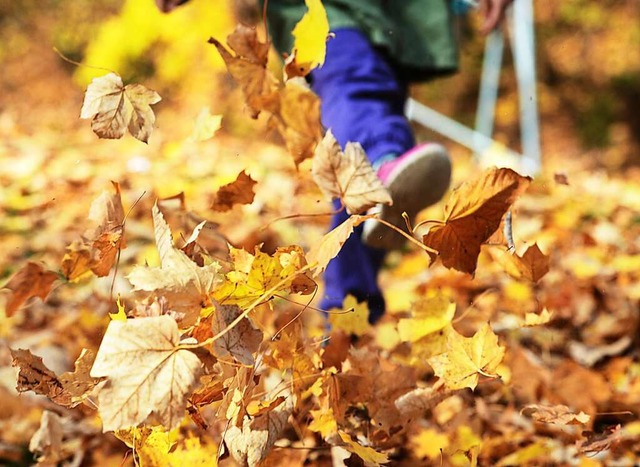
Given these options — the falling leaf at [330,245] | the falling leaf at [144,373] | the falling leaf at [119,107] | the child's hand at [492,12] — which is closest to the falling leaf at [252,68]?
the falling leaf at [119,107]

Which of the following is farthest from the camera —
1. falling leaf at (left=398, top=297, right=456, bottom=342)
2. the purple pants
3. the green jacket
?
the green jacket

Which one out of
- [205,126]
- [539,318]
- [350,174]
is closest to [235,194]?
[205,126]

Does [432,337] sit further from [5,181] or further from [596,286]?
[5,181]

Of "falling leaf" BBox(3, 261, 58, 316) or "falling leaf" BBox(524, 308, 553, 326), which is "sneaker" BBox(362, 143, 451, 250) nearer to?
"falling leaf" BBox(524, 308, 553, 326)

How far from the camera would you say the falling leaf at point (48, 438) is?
3.47ft

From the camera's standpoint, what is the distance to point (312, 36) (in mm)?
940

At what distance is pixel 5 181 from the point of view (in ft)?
9.66

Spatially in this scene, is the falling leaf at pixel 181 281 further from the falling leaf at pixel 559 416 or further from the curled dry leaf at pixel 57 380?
the falling leaf at pixel 559 416

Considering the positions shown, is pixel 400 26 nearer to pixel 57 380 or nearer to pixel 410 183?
pixel 410 183

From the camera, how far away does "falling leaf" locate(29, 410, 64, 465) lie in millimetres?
1059

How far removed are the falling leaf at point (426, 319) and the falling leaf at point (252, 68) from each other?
33 cm

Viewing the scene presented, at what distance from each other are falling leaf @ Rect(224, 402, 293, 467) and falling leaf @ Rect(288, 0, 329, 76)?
0.43m

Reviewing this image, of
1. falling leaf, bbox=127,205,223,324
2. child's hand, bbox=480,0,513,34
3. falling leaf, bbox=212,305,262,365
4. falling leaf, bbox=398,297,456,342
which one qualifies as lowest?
falling leaf, bbox=398,297,456,342

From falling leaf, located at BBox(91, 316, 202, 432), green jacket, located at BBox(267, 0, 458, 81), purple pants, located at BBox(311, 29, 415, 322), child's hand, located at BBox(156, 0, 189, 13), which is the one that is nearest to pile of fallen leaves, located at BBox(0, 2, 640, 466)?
falling leaf, located at BBox(91, 316, 202, 432)
